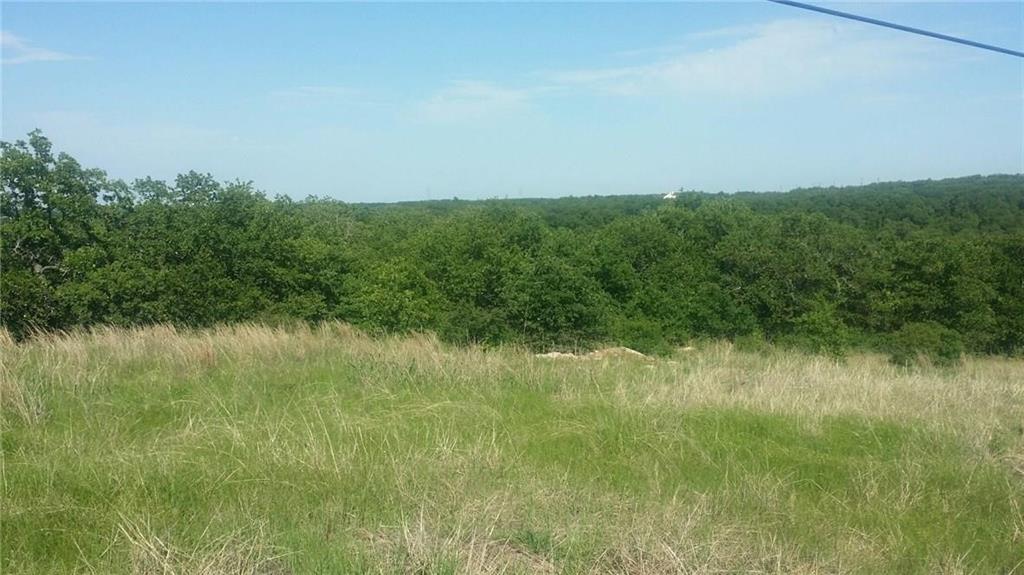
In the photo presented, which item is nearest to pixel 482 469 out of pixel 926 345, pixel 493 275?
pixel 493 275

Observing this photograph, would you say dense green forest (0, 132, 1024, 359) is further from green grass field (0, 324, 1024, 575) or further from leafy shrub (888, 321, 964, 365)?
green grass field (0, 324, 1024, 575)

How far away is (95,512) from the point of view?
4902 mm

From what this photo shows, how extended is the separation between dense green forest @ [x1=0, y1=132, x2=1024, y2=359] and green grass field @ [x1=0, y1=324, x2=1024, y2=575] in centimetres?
823

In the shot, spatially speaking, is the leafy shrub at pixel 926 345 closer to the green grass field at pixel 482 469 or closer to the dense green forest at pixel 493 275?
the dense green forest at pixel 493 275

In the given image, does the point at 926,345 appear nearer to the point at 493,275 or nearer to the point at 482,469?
the point at 493,275

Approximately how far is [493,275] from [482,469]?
16479 millimetres

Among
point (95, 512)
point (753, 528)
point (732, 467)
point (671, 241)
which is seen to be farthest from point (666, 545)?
point (671, 241)

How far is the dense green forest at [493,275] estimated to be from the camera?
17609 mm

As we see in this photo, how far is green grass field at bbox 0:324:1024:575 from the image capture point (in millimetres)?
4383

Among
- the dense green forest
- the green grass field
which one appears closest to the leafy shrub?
the dense green forest

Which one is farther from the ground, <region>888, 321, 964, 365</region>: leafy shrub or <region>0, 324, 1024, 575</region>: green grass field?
<region>0, 324, 1024, 575</region>: green grass field

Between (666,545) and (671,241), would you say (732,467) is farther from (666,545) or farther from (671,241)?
(671,241)

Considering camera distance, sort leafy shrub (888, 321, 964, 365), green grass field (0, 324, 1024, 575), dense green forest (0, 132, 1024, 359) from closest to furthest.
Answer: green grass field (0, 324, 1024, 575), dense green forest (0, 132, 1024, 359), leafy shrub (888, 321, 964, 365)

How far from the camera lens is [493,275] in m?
22.1
